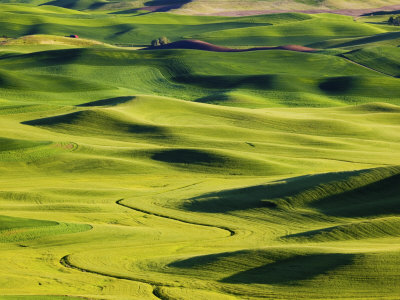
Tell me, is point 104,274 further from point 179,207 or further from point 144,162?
point 144,162

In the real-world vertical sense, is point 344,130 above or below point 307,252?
below

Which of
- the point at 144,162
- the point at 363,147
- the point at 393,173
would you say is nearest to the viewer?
the point at 393,173

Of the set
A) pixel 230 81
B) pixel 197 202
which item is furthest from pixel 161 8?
pixel 197 202

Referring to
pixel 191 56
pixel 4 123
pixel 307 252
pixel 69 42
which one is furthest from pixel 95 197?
pixel 69 42

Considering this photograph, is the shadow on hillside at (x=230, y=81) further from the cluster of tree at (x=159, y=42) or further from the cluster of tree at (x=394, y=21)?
the cluster of tree at (x=394, y=21)

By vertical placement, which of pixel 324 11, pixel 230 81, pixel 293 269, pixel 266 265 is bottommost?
pixel 230 81

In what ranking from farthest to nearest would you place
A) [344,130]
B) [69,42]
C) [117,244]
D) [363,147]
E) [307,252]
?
[69,42] < [344,130] < [363,147] < [117,244] < [307,252]

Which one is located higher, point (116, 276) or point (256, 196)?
point (116, 276)

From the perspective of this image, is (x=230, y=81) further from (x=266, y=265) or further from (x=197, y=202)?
(x=266, y=265)
